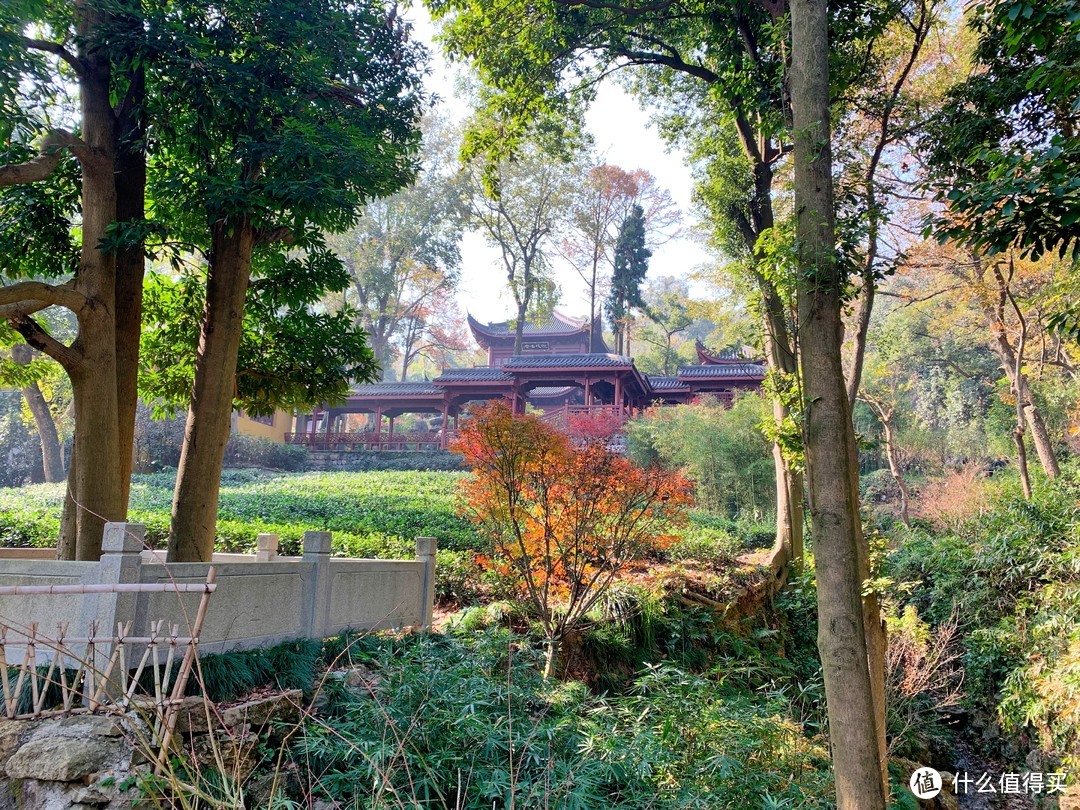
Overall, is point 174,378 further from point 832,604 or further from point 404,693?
point 832,604

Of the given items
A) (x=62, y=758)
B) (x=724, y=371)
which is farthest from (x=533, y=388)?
(x=62, y=758)

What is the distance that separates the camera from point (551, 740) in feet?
13.2

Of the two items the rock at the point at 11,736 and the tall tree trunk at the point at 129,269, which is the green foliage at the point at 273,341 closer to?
the tall tree trunk at the point at 129,269

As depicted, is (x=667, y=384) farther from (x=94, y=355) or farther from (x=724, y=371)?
(x=94, y=355)

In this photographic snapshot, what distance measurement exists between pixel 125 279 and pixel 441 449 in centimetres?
1628

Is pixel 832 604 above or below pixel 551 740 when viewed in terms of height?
above

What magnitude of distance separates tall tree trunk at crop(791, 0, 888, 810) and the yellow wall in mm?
22023

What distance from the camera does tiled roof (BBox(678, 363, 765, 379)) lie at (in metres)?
21.0

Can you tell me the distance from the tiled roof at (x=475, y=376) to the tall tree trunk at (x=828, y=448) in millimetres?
17599

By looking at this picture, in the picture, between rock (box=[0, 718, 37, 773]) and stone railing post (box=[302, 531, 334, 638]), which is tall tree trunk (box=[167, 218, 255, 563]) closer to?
stone railing post (box=[302, 531, 334, 638])

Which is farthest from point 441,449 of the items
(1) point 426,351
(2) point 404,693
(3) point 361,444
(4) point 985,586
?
(2) point 404,693

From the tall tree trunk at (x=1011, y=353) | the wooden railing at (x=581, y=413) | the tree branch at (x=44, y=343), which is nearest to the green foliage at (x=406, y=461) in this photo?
the wooden railing at (x=581, y=413)

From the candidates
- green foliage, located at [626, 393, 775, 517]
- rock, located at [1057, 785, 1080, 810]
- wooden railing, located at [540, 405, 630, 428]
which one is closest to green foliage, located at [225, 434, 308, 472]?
wooden railing, located at [540, 405, 630, 428]

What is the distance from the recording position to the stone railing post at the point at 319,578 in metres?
5.43
